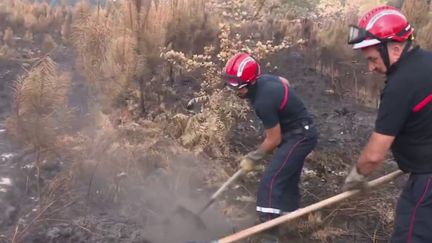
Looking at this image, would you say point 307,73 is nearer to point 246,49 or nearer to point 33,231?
point 246,49

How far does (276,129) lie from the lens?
412 cm

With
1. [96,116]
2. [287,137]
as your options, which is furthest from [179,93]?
[287,137]

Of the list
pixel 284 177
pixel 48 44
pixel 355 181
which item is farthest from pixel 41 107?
pixel 48 44

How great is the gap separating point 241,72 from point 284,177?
95 centimetres

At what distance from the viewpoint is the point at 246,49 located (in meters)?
6.61

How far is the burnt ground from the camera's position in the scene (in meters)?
4.41

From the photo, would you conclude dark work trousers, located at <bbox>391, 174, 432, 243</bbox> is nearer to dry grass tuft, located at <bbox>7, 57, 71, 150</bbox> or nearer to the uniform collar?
the uniform collar

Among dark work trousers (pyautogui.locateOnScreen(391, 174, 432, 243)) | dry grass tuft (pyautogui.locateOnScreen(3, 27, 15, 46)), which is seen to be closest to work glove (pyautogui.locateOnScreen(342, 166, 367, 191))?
dark work trousers (pyautogui.locateOnScreen(391, 174, 432, 243))

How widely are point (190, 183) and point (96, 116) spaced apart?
56.3 inches

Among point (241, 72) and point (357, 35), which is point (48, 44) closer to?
point (241, 72)

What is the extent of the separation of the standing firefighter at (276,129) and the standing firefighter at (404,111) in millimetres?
1105

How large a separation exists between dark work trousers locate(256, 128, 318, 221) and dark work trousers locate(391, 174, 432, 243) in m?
1.22

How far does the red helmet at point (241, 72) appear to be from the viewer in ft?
13.4

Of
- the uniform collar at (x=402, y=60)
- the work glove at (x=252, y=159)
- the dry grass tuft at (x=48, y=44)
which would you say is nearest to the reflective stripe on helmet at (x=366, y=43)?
the uniform collar at (x=402, y=60)
